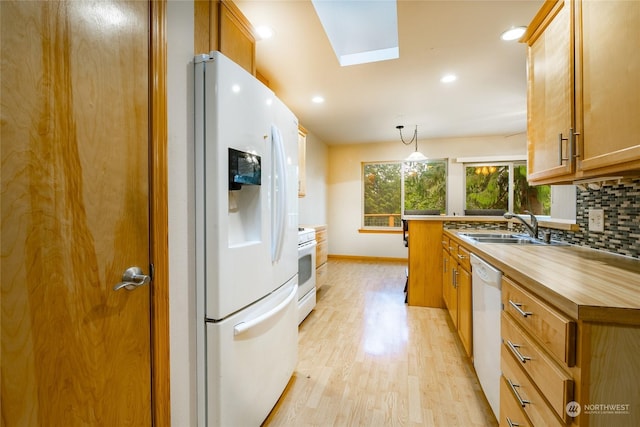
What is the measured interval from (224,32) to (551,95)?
166 cm

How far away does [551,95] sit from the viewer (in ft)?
4.51

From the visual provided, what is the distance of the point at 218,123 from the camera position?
44.1 inches

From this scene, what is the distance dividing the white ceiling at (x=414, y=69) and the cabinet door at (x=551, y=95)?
0.66 metres

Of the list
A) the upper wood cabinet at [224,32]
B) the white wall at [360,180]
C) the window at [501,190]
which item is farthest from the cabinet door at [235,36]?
the window at [501,190]

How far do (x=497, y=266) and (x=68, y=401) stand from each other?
1.64 m

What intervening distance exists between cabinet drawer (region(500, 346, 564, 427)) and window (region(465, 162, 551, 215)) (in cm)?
457

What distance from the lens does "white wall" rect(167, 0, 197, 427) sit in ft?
3.57

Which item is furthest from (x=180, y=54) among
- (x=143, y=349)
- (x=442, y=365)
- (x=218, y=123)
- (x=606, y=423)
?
(x=442, y=365)

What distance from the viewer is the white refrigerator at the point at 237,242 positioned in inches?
44.6

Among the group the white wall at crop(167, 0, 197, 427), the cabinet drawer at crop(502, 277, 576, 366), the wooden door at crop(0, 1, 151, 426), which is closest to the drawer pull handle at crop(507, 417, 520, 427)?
the cabinet drawer at crop(502, 277, 576, 366)

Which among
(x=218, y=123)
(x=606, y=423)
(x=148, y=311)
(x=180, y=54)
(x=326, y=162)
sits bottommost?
(x=606, y=423)

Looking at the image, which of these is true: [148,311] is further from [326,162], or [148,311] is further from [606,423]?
[326,162]

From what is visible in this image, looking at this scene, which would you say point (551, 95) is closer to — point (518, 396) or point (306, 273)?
point (518, 396)

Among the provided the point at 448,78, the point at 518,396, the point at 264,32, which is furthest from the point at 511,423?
the point at 448,78
